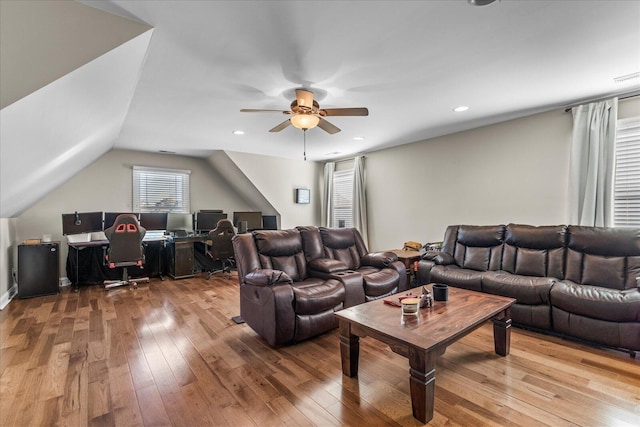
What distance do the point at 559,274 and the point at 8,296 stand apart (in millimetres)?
6764

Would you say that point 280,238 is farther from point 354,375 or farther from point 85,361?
point 85,361

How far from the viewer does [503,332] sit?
2281 mm

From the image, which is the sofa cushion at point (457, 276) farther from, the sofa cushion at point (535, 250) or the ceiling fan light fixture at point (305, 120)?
the ceiling fan light fixture at point (305, 120)

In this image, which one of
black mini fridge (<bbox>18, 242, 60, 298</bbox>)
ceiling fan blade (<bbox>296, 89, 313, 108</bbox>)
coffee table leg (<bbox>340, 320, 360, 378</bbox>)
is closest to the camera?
Answer: coffee table leg (<bbox>340, 320, 360, 378</bbox>)

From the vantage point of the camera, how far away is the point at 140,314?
3307 millimetres

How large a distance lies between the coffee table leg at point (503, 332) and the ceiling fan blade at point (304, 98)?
246cm

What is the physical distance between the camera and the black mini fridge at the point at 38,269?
3.85 meters

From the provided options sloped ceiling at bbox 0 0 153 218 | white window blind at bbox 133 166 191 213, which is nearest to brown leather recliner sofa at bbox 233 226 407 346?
sloped ceiling at bbox 0 0 153 218

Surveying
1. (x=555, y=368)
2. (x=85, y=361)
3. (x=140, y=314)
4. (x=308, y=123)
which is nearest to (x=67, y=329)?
(x=140, y=314)

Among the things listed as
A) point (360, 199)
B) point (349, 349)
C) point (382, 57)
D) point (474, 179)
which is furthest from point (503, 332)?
point (360, 199)

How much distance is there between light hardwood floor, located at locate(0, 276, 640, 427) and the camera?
1.64 metres

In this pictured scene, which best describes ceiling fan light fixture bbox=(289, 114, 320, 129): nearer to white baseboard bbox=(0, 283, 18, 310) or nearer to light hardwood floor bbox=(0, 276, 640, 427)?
light hardwood floor bbox=(0, 276, 640, 427)

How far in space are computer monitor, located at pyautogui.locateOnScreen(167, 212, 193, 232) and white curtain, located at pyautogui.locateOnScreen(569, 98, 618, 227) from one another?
19.1 ft

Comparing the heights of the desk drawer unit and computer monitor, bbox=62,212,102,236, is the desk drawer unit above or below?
below
